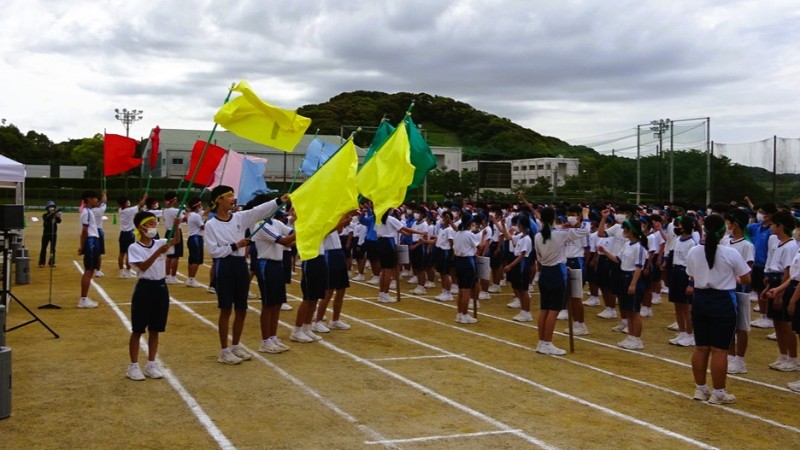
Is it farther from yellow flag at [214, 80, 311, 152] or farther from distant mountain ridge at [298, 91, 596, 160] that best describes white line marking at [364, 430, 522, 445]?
distant mountain ridge at [298, 91, 596, 160]

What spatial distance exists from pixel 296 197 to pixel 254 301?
677 centimetres

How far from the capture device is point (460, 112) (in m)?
106

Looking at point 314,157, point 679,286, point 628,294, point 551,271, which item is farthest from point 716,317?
point 314,157

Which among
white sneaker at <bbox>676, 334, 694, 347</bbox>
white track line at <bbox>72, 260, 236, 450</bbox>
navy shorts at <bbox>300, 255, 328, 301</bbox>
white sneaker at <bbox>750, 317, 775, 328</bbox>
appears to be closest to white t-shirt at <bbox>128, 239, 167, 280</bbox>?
white track line at <bbox>72, 260, 236, 450</bbox>

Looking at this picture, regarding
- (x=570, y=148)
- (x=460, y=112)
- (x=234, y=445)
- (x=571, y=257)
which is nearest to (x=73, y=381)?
(x=234, y=445)

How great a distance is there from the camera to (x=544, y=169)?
132 ft

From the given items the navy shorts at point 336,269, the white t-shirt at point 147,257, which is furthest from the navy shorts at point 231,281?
the navy shorts at point 336,269

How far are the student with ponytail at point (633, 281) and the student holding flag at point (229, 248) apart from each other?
217 inches

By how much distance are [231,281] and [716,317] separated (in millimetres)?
5906

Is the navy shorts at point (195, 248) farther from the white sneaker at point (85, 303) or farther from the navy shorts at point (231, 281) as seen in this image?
the navy shorts at point (231, 281)

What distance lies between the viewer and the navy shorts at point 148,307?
338 inches

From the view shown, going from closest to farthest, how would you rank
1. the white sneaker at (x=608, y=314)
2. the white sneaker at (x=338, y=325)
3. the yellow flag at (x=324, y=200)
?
the yellow flag at (x=324, y=200) → the white sneaker at (x=338, y=325) → the white sneaker at (x=608, y=314)

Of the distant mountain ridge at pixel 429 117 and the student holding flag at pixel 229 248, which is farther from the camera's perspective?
the distant mountain ridge at pixel 429 117

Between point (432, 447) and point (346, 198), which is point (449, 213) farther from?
point (432, 447)
